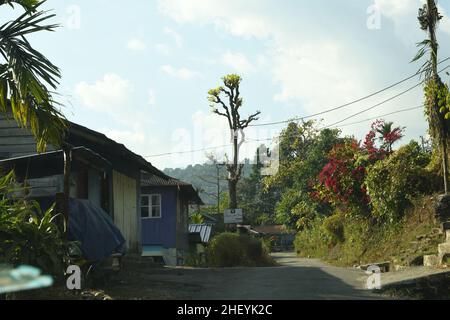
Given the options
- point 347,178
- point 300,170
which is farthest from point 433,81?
point 300,170

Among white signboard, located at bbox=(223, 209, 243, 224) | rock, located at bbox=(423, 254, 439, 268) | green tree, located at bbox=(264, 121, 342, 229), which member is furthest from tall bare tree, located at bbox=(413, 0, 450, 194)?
green tree, located at bbox=(264, 121, 342, 229)

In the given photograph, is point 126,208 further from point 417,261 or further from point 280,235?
point 280,235

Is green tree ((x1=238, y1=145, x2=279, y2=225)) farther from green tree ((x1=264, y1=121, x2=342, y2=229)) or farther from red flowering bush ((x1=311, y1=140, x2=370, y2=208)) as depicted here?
red flowering bush ((x1=311, y1=140, x2=370, y2=208))

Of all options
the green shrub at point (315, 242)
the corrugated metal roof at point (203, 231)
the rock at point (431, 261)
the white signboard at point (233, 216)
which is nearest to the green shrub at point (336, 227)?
the green shrub at point (315, 242)

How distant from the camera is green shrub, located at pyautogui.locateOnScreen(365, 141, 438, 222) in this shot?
60.9 ft

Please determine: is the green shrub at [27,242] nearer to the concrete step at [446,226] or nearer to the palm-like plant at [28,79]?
the palm-like plant at [28,79]

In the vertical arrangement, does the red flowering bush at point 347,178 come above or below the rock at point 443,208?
above

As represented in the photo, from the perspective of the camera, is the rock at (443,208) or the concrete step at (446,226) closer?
the concrete step at (446,226)

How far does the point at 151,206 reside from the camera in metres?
29.0

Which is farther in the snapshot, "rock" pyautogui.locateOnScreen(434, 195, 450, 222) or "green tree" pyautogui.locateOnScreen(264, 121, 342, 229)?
"green tree" pyautogui.locateOnScreen(264, 121, 342, 229)

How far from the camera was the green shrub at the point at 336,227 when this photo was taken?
87.9 ft

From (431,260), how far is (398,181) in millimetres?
5772

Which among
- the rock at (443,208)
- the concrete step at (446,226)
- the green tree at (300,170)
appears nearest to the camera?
the concrete step at (446,226)

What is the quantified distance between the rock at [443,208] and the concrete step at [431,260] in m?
2.48
